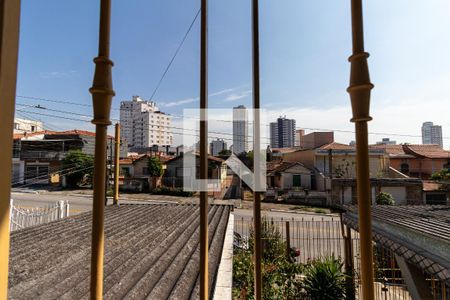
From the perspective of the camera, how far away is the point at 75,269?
2.64 m

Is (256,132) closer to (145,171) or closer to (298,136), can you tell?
(145,171)

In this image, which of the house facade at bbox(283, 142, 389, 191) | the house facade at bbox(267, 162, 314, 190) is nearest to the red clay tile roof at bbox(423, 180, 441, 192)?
the house facade at bbox(283, 142, 389, 191)

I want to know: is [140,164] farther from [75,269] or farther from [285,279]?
[75,269]

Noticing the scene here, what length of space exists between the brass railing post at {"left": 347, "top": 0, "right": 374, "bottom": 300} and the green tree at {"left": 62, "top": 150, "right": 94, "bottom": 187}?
24556 mm

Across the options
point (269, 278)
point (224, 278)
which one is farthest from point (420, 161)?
point (224, 278)

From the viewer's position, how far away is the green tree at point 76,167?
23125mm

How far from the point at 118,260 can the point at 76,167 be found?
2281 centimetres

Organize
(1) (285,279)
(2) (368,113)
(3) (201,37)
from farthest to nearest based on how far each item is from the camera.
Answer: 1. (1) (285,279)
2. (3) (201,37)
3. (2) (368,113)

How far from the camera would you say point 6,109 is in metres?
0.65

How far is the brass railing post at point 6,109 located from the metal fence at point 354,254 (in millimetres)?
2851

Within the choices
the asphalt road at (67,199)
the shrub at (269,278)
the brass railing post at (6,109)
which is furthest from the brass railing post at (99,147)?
the asphalt road at (67,199)

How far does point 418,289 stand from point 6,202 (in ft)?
18.4

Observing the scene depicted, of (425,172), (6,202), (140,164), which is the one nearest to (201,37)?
(6,202)

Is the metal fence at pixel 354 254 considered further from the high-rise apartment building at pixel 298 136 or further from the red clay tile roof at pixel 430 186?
the high-rise apartment building at pixel 298 136
